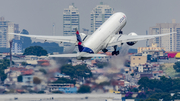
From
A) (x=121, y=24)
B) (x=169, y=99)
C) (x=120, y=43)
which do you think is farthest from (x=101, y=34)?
(x=169, y=99)

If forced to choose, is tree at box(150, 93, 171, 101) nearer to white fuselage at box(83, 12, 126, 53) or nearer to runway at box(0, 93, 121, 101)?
runway at box(0, 93, 121, 101)

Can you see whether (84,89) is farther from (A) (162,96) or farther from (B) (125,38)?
(A) (162,96)

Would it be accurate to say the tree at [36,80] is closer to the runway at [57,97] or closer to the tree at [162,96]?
the runway at [57,97]

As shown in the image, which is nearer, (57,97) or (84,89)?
(84,89)

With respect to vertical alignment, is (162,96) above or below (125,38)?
below

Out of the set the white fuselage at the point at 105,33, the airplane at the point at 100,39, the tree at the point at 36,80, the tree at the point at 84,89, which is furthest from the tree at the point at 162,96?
the airplane at the point at 100,39

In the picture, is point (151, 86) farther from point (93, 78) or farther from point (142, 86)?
point (93, 78)

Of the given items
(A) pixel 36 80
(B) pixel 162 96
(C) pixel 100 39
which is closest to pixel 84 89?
(A) pixel 36 80

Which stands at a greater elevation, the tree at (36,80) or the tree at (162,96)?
the tree at (36,80)
